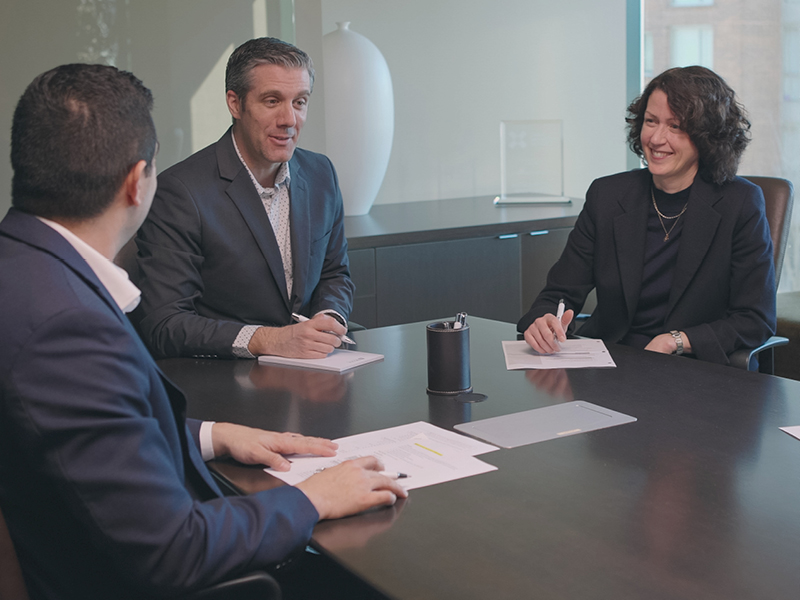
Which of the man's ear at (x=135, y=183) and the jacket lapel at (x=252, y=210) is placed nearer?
the man's ear at (x=135, y=183)

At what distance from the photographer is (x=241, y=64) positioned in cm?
244

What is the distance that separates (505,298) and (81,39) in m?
2.09

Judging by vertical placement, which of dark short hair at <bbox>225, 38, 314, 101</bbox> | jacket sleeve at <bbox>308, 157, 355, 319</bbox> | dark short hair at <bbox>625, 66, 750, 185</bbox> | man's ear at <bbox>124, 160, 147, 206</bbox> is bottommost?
jacket sleeve at <bbox>308, 157, 355, 319</bbox>

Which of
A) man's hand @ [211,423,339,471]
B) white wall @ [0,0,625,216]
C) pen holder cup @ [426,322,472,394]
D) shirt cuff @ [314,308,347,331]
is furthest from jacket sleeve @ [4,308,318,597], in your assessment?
white wall @ [0,0,625,216]

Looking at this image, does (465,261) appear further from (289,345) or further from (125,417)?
(125,417)

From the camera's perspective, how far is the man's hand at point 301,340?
77.5 inches

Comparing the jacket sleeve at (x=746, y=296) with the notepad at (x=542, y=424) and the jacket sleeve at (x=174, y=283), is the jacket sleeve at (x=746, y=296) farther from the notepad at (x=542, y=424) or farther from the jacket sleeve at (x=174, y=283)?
the jacket sleeve at (x=174, y=283)

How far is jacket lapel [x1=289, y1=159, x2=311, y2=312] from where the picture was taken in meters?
2.45

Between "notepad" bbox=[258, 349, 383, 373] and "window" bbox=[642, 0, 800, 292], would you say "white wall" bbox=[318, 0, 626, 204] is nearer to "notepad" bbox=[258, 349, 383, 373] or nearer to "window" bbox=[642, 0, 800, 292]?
"window" bbox=[642, 0, 800, 292]

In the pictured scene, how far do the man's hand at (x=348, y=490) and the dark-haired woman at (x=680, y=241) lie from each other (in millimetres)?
1134

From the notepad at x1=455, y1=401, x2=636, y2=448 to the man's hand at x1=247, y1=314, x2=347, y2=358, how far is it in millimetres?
573

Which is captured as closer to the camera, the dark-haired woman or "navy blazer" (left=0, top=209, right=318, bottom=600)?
"navy blazer" (left=0, top=209, right=318, bottom=600)

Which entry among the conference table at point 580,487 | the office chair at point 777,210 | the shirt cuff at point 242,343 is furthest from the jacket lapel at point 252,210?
the office chair at point 777,210

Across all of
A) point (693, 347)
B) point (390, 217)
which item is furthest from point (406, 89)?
point (693, 347)
